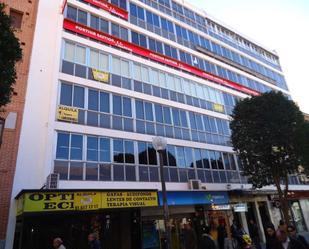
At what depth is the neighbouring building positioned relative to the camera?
1237cm

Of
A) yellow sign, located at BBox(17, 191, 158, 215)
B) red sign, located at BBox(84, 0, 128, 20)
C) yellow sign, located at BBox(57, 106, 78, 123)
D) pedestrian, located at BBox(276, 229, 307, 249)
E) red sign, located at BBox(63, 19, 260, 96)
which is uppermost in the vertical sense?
red sign, located at BBox(84, 0, 128, 20)

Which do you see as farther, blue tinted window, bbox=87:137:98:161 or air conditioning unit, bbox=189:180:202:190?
air conditioning unit, bbox=189:180:202:190

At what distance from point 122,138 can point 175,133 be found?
4.23m

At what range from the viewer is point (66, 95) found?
49.8 ft

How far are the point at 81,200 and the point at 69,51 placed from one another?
8.67 metres

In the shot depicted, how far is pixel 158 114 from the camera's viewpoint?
1855 centimetres

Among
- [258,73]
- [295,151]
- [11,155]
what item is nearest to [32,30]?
[11,155]

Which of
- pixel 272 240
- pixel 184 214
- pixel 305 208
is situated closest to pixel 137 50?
pixel 184 214

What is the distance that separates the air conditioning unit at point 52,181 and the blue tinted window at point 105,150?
282 cm

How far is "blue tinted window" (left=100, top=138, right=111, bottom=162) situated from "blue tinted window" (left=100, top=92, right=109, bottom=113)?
1803mm

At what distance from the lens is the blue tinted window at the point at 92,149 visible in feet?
47.7

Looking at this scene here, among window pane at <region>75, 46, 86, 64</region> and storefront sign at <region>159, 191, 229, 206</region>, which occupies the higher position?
window pane at <region>75, 46, 86, 64</region>

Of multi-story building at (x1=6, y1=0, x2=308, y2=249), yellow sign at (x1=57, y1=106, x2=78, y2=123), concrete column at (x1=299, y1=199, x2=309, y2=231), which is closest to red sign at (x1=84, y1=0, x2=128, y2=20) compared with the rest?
multi-story building at (x1=6, y1=0, x2=308, y2=249)

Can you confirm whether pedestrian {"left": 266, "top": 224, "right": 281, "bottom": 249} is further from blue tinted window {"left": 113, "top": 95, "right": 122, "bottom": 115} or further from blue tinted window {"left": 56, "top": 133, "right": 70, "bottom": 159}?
blue tinted window {"left": 113, "top": 95, "right": 122, "bottom": 115}
